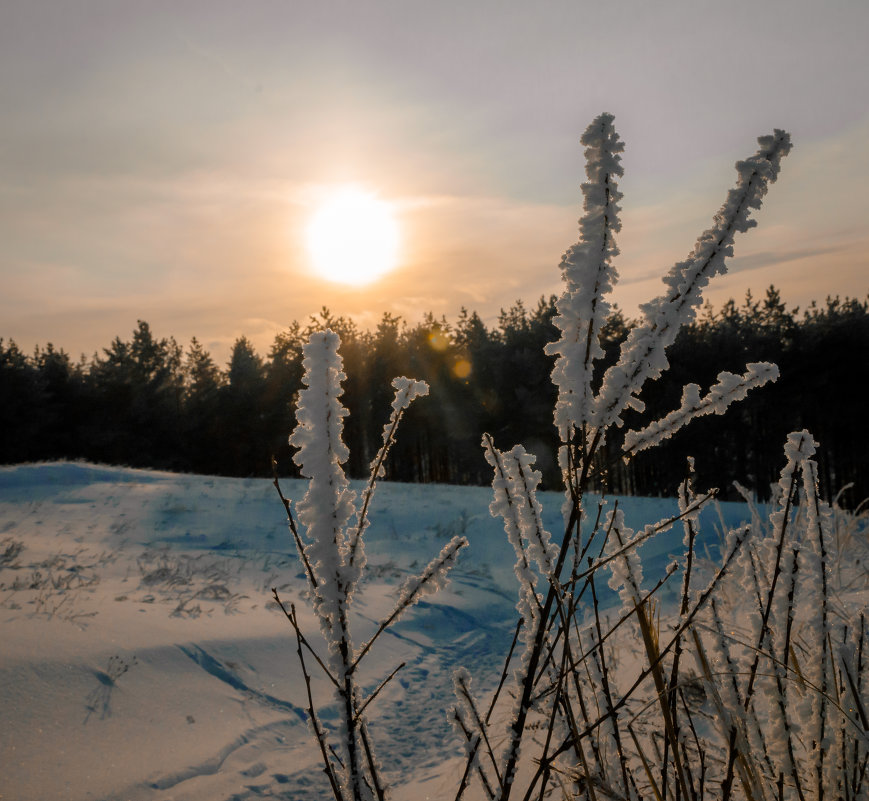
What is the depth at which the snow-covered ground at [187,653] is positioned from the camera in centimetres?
247

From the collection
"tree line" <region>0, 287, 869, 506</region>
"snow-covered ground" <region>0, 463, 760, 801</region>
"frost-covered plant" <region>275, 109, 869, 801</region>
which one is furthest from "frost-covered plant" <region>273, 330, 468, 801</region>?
"tree line" <region>0, 287, 869, 506</region>

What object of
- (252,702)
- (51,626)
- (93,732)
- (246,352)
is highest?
(246,352)

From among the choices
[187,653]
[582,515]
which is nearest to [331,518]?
[582,515]

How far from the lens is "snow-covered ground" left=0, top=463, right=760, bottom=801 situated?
247 centimetres

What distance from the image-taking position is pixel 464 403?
2664 centimetres

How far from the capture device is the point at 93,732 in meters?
2.54

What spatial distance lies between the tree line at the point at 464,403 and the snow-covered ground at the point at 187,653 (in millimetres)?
13952

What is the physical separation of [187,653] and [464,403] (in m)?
23.3

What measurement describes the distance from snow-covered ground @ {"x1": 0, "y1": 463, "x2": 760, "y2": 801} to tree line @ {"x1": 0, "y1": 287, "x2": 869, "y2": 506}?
13952mm

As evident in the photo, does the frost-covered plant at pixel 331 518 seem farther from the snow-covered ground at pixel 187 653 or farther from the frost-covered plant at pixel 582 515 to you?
the snow-covered ground at pixel 187 653

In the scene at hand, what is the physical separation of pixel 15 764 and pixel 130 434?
97.8 ft

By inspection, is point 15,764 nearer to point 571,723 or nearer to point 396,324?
point 571,723

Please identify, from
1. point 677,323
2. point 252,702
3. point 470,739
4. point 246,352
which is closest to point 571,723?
point 470,739

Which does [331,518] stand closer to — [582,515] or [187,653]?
[582,515]
